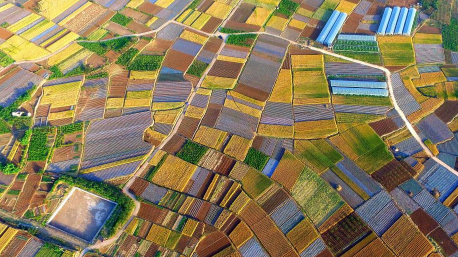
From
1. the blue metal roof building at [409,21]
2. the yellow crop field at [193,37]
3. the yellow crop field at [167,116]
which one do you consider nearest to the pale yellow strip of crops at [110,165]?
the yellow crop field at [167,116]

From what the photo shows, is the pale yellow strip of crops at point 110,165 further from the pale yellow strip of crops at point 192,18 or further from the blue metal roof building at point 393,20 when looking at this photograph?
the blue metal roof building at point 393,20

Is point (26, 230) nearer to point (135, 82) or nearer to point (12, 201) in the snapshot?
point (12, 201)

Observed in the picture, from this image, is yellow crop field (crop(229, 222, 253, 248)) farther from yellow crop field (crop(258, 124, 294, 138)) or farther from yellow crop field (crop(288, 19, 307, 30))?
yellow crop field (crop(288, 19, 307, 30))

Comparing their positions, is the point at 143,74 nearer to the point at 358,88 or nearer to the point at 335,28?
the point at 358,88

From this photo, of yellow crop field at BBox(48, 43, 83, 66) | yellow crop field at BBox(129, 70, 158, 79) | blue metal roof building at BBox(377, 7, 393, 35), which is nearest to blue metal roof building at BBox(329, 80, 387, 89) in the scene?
blue metal roof building at BBox(377, 7, 393, 35)

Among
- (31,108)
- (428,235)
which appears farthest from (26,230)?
(428,235)
